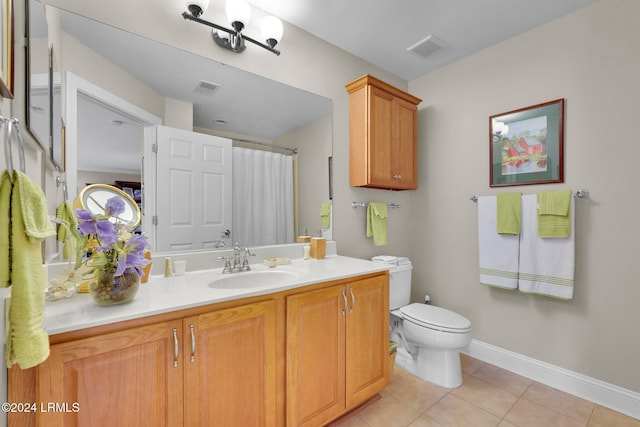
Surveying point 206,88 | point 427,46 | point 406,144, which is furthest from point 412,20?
point 206,88

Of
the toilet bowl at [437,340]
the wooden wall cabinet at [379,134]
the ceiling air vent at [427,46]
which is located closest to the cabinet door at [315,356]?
the toilet bowl at [437,340]

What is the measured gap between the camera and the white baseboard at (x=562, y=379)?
1662 mm

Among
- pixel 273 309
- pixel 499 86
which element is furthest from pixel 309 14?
pixel 273 309

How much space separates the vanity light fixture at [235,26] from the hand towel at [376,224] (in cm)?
134

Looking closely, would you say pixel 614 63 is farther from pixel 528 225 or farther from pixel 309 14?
pixel 309 14

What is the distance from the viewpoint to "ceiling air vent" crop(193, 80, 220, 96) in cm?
163

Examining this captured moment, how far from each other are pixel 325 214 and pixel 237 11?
137 cm

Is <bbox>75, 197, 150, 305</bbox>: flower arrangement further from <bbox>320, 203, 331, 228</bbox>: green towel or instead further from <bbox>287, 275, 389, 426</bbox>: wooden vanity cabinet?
<bbox>320, 203, 331, 228</bbox>: green towel

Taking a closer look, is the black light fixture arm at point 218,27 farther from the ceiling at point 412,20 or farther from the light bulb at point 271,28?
the ceiling at point 412,20

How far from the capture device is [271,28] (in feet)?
5.64

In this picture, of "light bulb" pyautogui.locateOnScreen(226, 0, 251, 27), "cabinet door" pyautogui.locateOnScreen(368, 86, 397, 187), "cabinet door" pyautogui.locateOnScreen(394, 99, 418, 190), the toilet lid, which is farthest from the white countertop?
"light bulb" pyautogui.locateOnScreen(226, 0, 251, 27)

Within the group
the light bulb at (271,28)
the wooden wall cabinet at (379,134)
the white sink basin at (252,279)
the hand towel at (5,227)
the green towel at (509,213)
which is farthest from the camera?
the wooden wall cabinet at (379,134)

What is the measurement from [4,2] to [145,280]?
3.42 ft

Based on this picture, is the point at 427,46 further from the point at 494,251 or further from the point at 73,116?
the point at 73,116
